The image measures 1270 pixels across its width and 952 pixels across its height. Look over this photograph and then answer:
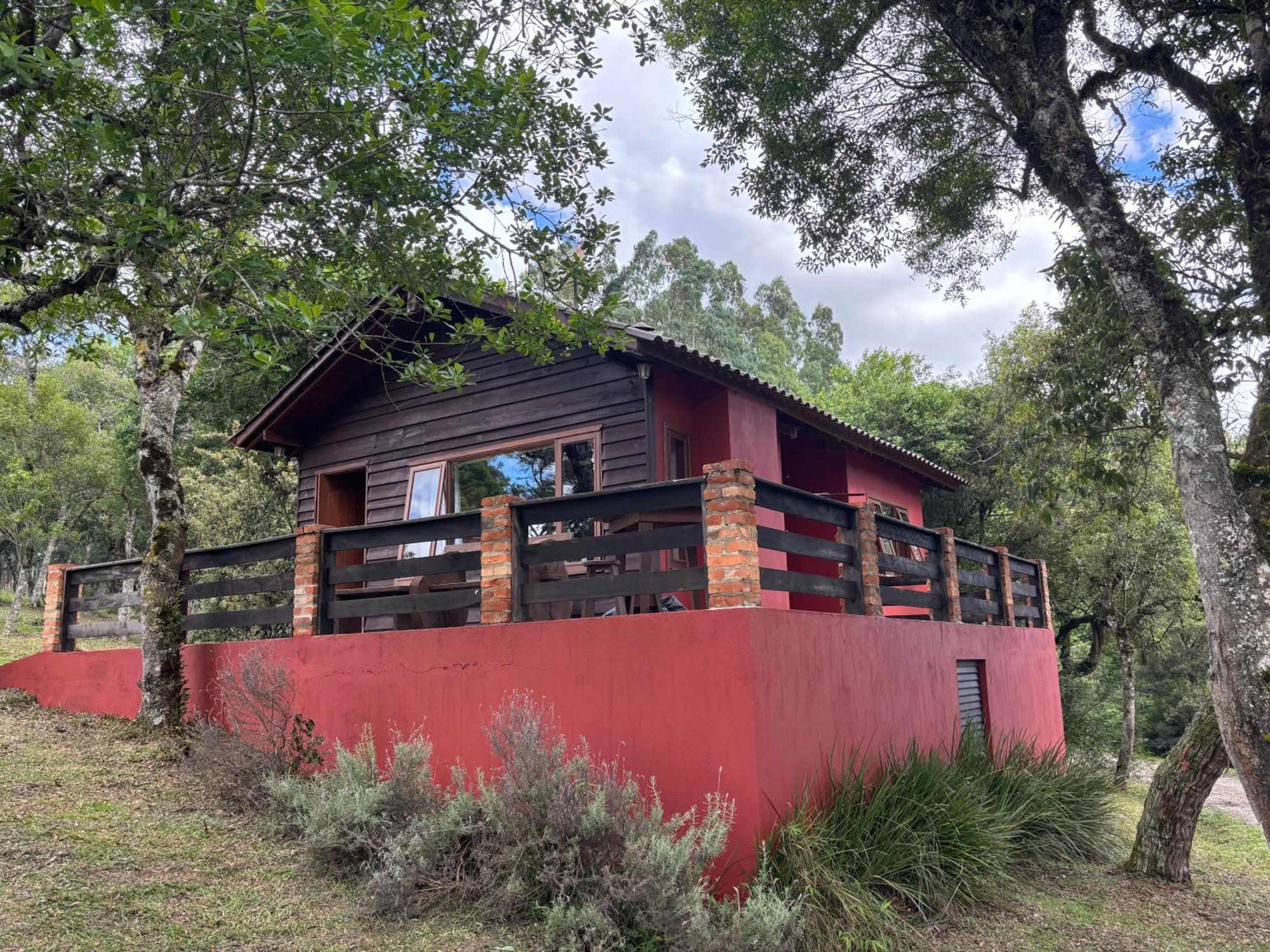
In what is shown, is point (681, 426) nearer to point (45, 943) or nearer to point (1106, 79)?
point (1106, 79)

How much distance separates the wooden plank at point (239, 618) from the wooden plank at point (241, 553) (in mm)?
506

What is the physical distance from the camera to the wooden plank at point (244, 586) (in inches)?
328

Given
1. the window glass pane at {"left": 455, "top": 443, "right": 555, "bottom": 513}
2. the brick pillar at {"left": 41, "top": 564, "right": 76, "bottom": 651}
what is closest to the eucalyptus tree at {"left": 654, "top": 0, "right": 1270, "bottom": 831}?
the window glass pane at {"left": 455, "top": 443, "right": 555, "bottom": 513}

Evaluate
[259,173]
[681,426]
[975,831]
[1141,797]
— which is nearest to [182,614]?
[259,173]

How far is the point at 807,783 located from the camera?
5.87 meters

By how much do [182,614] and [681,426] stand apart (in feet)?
18.8

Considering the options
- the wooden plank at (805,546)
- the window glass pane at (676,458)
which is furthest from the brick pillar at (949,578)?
the window glass pane at (676,458)

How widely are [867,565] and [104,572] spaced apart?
900cm

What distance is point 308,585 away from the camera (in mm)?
8055

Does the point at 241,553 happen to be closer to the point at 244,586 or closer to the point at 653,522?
the point at 244,586

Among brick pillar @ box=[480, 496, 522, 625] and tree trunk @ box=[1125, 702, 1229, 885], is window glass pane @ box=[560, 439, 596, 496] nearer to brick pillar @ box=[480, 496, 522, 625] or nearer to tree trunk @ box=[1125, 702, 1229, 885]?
brick pillar @ box=[480, 496, 522, 625]

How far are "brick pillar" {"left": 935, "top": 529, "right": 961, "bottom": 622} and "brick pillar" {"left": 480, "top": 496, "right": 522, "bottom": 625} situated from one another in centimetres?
484

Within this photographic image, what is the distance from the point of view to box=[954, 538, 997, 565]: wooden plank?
10194 millimetres

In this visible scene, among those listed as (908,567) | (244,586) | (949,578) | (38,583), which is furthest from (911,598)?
(38,583)
